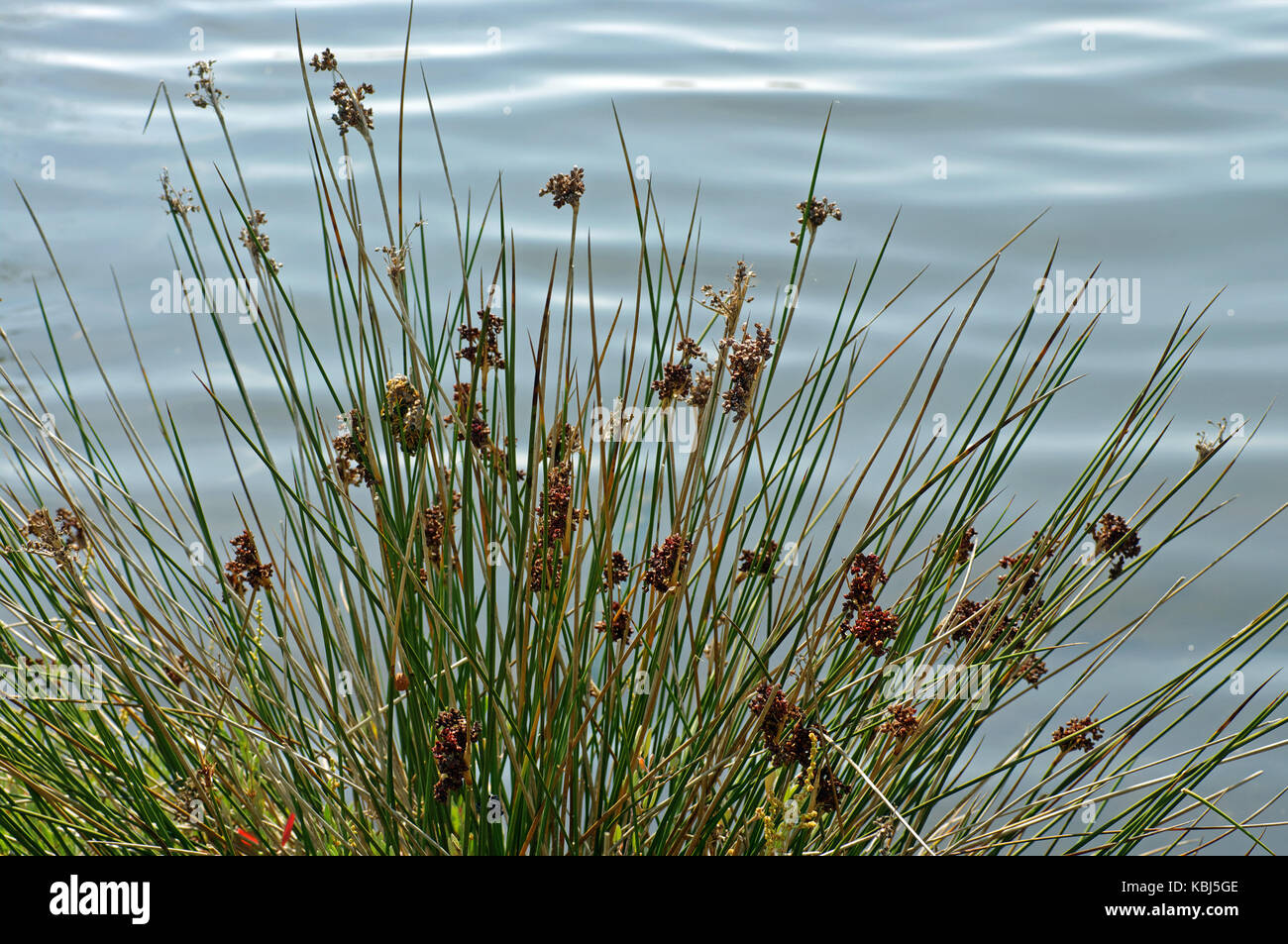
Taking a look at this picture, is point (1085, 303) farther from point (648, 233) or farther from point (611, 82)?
point (611, 82)

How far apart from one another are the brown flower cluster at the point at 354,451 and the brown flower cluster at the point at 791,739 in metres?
0.44

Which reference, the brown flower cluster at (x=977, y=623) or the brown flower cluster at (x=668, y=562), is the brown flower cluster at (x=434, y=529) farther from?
the brown flower cluster at (x=977, y=623)

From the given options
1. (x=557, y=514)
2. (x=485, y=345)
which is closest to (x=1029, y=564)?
(x=557, y=514)

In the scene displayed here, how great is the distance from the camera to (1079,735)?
3.78 feet

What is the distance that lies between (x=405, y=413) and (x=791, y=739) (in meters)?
0.49

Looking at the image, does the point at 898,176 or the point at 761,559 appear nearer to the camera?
the point at 761,559

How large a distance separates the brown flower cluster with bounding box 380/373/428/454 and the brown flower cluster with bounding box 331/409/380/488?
0.03 meters

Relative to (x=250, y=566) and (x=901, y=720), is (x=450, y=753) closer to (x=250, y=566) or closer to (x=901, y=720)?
(x=250, y=566)

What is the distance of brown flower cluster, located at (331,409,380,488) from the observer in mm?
1032

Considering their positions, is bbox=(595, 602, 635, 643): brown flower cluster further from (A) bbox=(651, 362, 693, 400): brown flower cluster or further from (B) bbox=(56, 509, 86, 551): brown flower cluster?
(B) bbox=(56, 509, 86, 551): brown flower cluster

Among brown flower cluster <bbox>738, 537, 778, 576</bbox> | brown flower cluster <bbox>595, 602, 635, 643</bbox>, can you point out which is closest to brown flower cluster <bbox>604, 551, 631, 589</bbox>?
brown flower cluster <bbox>595, 602, 635, 643</bbox>

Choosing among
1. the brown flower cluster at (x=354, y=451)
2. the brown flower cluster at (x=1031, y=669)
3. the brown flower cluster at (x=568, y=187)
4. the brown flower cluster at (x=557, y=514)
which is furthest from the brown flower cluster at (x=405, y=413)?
the brown flower cluster at (x=1031, y=669)

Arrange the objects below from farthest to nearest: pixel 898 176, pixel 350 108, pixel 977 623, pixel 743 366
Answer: pixel 898 176 → pixel 977 623 → pixel 350 108 → pixel 743 366
